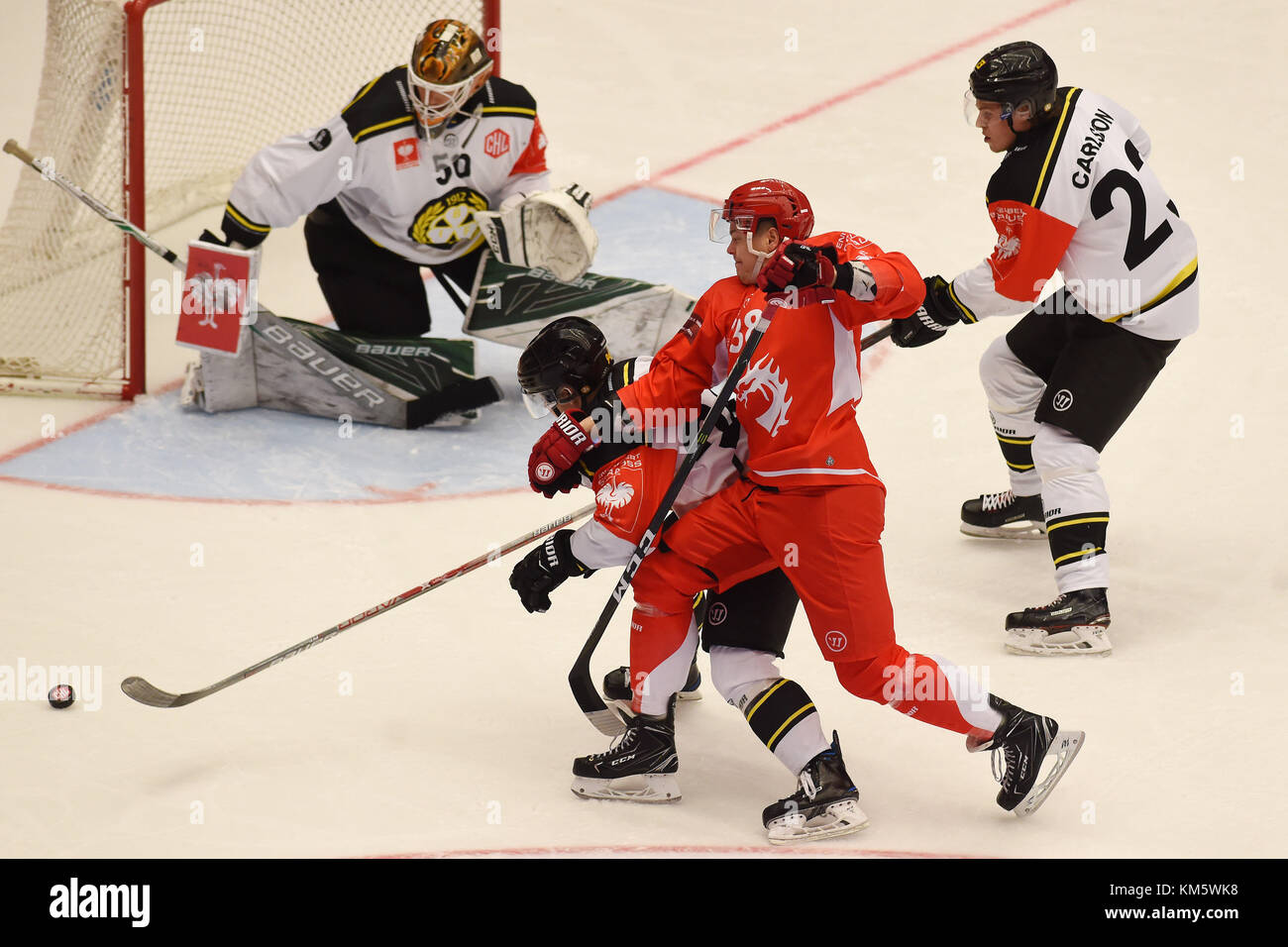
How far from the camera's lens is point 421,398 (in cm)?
554

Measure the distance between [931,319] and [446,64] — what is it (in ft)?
5.70

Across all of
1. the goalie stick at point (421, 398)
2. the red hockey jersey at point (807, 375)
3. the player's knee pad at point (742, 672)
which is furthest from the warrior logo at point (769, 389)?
the goalie stick at point (421, 398)

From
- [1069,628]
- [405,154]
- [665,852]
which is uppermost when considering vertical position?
[405,154]

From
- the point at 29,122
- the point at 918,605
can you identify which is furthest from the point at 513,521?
the point at 29,122

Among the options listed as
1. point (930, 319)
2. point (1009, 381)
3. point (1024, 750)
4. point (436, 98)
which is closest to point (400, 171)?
point (436, 98)

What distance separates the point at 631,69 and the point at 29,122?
2.83 metres

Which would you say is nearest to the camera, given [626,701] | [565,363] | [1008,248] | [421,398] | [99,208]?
[565,363]

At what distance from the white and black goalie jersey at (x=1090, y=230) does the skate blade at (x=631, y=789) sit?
149 cm

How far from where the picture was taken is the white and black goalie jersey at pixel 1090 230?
416cm

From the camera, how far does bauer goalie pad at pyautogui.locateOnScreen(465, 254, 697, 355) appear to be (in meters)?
5.64

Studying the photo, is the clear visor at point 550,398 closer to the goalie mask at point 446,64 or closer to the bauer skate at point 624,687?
the bauer skate at point 624,687

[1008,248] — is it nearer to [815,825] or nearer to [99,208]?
[815,825]

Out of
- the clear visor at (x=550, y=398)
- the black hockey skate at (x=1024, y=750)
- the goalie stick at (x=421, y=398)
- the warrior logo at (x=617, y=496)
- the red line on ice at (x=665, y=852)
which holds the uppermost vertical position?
the goalie stick at (x=421, y=398)

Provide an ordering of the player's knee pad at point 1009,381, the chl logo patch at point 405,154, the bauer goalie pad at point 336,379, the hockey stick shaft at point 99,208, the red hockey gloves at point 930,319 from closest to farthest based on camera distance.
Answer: the red hockey gloves at point 930,319 → the player's knee pad at point 1009,381 → the hockey stick shaft at point 99,208 → the chl logo patch at point 405,154 → the bauer goalie pad at point 336,379
